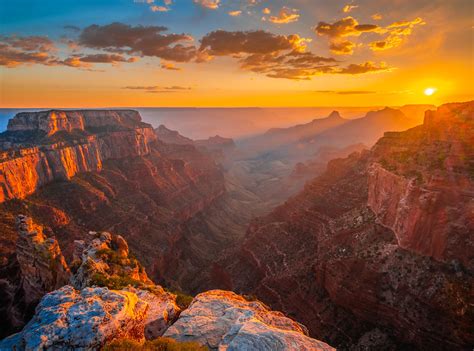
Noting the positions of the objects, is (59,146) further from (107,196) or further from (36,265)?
(36,265)

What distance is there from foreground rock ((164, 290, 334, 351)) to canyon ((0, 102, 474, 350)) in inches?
7.0

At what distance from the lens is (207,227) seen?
106 m

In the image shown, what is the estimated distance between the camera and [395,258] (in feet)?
136

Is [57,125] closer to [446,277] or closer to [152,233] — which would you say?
[152,233]

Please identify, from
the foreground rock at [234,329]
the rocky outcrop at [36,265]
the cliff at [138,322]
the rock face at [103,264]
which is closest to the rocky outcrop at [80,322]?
the cliff at [138,322]

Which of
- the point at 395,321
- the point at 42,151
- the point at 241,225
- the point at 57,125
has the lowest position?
the point at 241,225

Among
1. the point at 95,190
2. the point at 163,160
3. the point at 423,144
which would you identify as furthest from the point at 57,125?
the point at 423,144

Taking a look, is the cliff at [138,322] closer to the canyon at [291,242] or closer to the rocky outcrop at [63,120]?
the canyon at [291,242]

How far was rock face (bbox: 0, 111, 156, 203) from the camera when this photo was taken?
6533cm

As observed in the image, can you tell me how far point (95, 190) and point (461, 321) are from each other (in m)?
77.0

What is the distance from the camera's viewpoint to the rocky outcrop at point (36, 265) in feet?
110

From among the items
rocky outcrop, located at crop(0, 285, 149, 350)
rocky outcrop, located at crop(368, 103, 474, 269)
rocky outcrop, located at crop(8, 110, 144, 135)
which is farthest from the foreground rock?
rocky outcrop, located at crop(8, 110, 144, 135)

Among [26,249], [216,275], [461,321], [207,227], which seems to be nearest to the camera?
[461,321]

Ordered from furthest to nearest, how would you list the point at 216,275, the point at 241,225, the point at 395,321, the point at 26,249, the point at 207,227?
the point at 241,225 → the point at 207,227 → the point at 216,275 → the point at 395,321 → the point at 26,249
